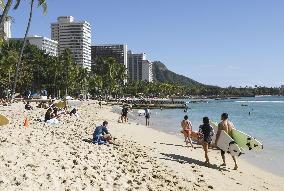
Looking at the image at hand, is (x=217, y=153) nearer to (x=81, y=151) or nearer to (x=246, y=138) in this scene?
(x=246, y=138)

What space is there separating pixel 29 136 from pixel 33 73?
88.3 metres

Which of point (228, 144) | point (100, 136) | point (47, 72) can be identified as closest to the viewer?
point (228, 144)

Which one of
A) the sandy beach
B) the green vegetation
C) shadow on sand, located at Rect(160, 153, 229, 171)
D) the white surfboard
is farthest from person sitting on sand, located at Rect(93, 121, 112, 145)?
the green vegetation

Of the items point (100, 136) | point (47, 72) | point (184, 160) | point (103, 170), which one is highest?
point (47, 72)

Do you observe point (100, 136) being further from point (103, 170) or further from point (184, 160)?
point (103, 170)

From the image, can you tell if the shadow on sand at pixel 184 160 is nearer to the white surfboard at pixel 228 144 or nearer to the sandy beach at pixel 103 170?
the sandy beach at pixel 103 170

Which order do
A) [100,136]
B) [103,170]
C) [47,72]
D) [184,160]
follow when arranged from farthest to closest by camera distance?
[47,72] → [100,136] → [184,160] → [103,170]

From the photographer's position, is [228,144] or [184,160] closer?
[228,144]

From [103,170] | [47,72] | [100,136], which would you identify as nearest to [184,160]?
[100,136]

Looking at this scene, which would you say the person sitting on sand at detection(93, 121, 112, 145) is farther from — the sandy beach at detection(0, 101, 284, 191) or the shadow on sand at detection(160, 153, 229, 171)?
the shadow on sand at detection(160, 153, 229, 171)

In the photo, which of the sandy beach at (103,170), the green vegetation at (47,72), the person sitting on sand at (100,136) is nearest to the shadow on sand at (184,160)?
the sandy beach at (103,170)

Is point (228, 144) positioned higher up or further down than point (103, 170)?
higher up

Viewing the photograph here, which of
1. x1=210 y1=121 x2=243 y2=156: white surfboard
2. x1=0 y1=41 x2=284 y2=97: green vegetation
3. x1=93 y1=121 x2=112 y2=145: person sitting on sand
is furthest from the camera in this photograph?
x1=0 y1=41 x2=284 y2=97: green vegetation

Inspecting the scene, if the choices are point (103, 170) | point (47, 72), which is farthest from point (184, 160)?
point (47, 72)
